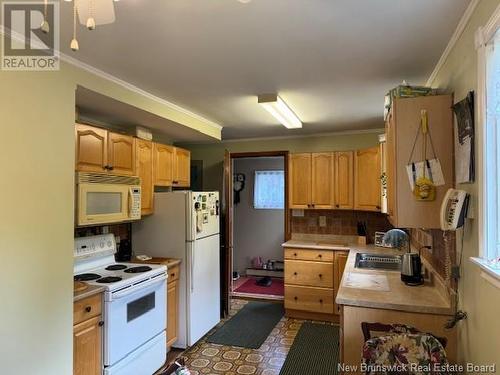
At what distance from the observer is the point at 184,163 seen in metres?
4.08

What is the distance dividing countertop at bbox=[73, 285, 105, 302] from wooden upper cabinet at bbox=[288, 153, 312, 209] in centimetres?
273

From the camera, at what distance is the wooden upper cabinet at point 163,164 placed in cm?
355

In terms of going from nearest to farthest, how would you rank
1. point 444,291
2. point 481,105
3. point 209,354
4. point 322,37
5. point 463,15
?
point 481,105 → point 463,15 → point 322,37 → point 444,291 → point 209,354

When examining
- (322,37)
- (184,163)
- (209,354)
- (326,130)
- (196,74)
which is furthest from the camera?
(326,130)

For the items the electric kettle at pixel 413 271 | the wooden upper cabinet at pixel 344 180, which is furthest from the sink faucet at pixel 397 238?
the electric kettle at pixel 413 271

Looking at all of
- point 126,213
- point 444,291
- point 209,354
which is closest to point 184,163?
point 126,213

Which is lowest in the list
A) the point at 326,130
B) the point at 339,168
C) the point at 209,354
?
the point at 209,354

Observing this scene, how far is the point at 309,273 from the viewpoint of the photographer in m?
4.18

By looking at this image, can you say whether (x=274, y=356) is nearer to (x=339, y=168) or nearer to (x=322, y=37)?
(x=339, y=168)

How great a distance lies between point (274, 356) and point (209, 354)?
0.62 meters

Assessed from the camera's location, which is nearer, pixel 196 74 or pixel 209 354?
pixel 196 74

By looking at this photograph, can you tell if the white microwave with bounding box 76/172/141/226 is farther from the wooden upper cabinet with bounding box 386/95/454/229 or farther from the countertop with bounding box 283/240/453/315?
the wooden upper cabinet with bounding box 386/95/454/229

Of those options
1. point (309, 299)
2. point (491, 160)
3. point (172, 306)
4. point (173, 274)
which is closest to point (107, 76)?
point (173, 274)

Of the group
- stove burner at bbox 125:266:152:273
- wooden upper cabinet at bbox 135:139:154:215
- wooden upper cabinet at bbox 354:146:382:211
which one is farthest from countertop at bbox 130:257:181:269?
wooden upper cabinet at bbox 354:146:382:211
